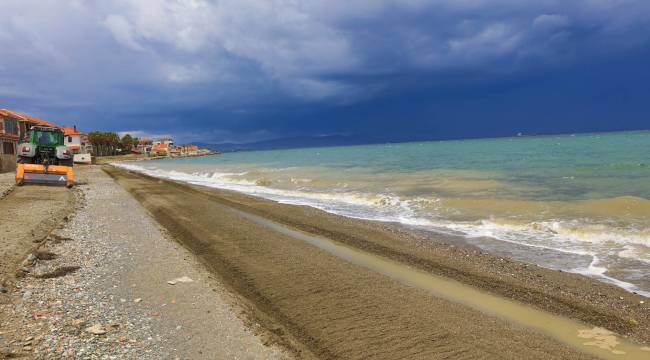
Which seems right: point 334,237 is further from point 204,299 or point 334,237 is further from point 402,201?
point 402,201

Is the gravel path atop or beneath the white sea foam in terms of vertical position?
atop

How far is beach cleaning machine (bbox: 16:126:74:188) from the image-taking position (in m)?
22.4

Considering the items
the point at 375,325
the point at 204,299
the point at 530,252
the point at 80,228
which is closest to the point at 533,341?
the point at 375,325

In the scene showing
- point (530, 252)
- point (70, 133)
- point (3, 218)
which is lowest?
point (530, 252)

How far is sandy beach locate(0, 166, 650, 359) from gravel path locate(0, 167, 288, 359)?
2 cm

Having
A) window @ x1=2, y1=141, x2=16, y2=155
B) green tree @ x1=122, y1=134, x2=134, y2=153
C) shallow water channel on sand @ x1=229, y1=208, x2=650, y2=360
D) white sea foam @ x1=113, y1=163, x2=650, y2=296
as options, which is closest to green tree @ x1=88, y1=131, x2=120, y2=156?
green tree @ x1=122, y1=134, x2=134, y2=153

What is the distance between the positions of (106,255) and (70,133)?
323 feet

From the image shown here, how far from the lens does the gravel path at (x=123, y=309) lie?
5.09m

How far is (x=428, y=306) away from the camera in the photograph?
22.1 feet

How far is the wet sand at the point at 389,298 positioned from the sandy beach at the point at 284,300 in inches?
1.1

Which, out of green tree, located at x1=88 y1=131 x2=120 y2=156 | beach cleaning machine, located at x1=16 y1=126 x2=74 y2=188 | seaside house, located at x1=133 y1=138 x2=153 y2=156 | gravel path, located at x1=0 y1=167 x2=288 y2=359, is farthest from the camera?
seaside house, located at x1=133 y1=138 x2=153 y2=156

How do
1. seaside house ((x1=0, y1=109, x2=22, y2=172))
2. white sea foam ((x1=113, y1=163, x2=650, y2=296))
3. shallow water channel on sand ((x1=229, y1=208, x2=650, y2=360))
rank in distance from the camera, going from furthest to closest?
seaside house ((x1=0, y1=109, x2=22, y2=172)), white sea foam ((x1=113, y1=163, x2=650, y2=296)), shallow water channel on sand ((x1=229, y1=208, x2=650, y2=360))

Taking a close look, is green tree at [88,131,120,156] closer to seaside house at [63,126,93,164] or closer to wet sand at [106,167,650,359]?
seaside house at [63,126,93,164]

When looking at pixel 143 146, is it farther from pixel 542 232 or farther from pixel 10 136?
pixel 542 232
